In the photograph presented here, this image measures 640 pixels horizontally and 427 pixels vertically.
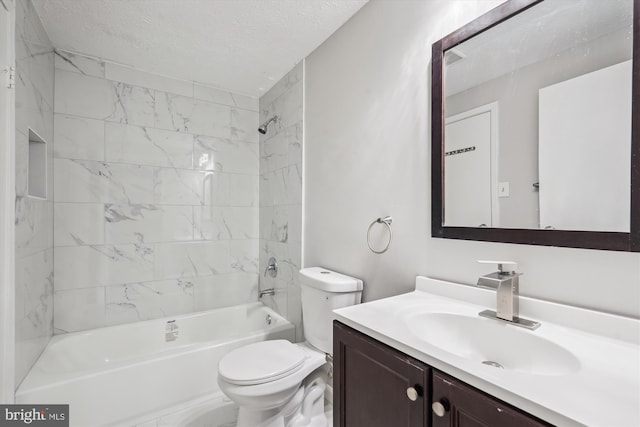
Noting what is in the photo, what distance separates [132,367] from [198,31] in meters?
2.07

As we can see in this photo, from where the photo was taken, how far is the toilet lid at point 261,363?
1388 millimetres

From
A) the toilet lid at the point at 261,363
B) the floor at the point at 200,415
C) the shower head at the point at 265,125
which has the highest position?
the shower head at the point at 265,125

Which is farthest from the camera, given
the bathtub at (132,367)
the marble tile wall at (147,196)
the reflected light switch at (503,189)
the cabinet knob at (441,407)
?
the marble tile wall at (147,196)

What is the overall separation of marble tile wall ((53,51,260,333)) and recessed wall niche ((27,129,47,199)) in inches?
9.5

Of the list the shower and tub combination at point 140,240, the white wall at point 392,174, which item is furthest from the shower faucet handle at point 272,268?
the white wall at point 392,174

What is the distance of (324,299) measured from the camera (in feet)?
5.37

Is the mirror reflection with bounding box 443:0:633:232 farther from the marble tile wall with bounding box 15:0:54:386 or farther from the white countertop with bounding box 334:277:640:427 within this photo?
the marble tile wall with bounding box 15:0:54:386

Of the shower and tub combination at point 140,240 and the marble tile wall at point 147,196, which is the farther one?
the marble tile wall at point 147,196

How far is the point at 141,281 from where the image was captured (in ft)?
7.84

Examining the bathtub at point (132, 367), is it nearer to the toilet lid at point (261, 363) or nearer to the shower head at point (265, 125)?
the toilet lid at point (261, 363)

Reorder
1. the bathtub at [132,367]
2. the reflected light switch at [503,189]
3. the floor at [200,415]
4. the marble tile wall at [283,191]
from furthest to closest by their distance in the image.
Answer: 1. the marble tile wall at [283,191]
2. the floor at [200,415]
3. the bathtub at [132,367]
4. the reflected light switch at [503,189]

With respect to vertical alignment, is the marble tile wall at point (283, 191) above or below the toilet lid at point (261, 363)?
above

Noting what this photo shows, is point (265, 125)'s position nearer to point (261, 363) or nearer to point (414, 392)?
point (261, 363)

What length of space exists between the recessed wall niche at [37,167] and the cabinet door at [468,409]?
2364 mm
